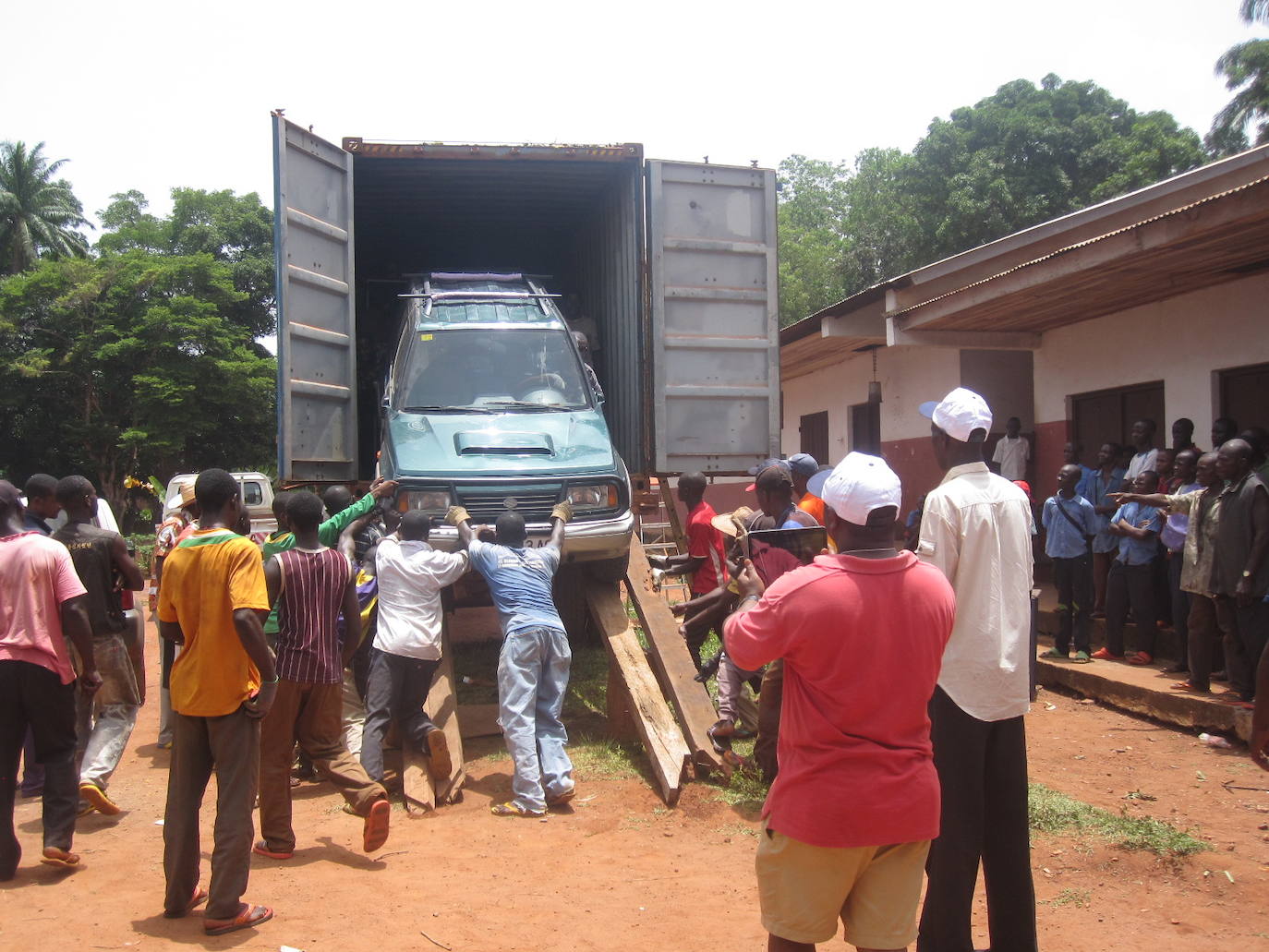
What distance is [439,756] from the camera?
5883 millimetres

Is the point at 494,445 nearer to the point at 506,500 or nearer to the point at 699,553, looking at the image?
the point at 506,500

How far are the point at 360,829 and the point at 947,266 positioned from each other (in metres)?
7.89

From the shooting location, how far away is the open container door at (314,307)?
7.41m

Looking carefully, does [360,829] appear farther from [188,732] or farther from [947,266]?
[947,266]

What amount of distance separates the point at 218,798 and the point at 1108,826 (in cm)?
422

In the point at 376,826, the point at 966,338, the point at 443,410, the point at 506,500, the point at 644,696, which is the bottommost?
the point at 376,826

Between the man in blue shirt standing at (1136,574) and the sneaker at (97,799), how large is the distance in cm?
726

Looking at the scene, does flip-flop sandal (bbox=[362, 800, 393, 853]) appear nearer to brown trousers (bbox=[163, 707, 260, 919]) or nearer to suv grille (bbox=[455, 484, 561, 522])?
brown trousers (bbox=[163, 707, 260, 919])

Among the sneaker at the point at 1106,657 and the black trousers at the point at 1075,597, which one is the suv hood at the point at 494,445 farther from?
the sneaker at the point at 1106,657

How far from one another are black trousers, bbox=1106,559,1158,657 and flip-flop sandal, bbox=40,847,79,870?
24.2 ft

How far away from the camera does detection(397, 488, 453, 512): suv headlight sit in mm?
6645

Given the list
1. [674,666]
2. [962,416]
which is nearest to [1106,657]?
[674,666]

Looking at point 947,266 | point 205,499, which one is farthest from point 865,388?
point 205,499

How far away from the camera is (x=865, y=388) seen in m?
15.6
